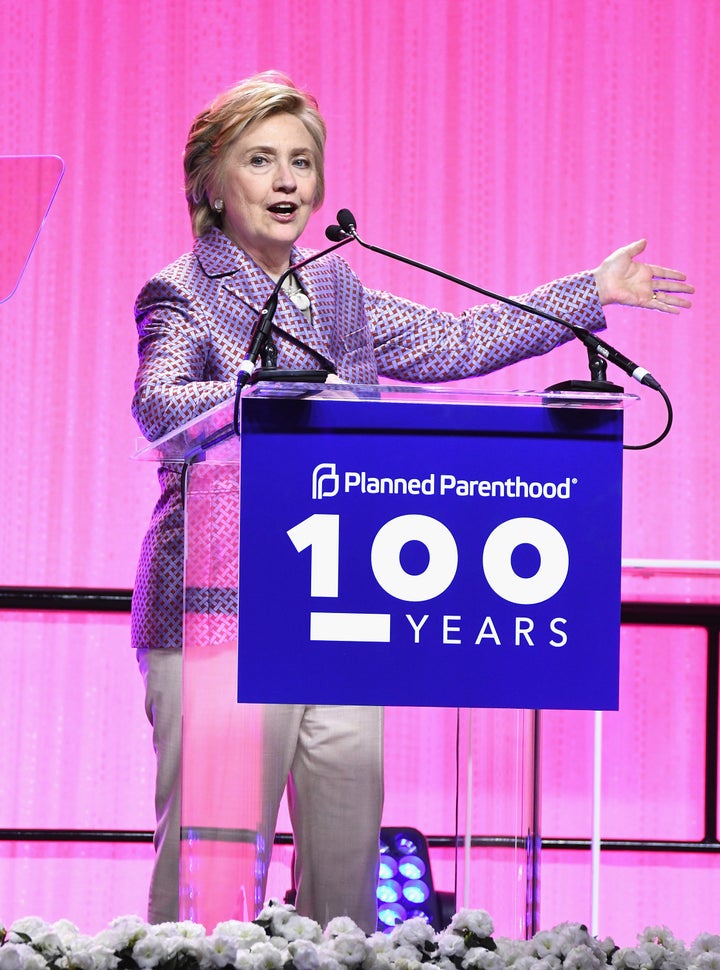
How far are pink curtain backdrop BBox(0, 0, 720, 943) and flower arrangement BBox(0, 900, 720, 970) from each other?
1.71m

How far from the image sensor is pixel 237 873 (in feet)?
5.01

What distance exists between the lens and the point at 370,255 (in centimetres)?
330

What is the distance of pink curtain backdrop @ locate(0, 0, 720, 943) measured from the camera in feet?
10.5

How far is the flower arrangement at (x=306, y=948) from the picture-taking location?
136 cm

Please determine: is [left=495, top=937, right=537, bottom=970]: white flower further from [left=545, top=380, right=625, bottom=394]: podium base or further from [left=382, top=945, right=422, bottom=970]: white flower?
[left=545, top=380, right=625, bottom=394]: podium base

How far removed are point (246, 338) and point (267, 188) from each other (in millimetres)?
259

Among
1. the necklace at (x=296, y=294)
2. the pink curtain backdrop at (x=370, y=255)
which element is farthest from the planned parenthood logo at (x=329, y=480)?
the pink curtain backdrop at (x=370, y=255)

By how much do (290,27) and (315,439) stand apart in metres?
2.15

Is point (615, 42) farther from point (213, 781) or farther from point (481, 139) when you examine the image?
point (213, 781)

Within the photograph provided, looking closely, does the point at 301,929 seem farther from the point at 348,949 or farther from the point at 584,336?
the point at 584,336

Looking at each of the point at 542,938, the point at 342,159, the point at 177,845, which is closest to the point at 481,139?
the point at 342,159

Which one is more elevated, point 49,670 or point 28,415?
point 28,415

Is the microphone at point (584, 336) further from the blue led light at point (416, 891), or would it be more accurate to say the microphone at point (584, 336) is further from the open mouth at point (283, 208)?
the blue led light at point (416, 891)

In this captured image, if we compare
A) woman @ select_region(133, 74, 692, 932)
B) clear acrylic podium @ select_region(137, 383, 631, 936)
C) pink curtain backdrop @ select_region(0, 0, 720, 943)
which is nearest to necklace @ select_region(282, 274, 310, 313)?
woman @ select_region(133, 74, 692, 932)
